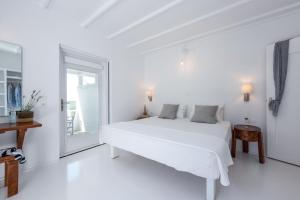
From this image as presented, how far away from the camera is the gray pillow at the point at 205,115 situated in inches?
108

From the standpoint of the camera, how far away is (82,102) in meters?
3.29

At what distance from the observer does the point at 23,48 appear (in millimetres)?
2158

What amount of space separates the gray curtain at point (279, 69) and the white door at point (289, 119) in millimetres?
54

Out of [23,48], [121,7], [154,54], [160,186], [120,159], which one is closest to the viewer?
[160,186]

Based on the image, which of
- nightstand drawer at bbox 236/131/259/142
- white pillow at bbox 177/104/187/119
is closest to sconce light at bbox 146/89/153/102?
white pillow at bbox 177/104/187/119

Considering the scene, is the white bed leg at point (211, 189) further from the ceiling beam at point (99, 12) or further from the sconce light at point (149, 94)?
the sconce light at point (149, 94)

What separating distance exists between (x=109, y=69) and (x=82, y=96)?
96 centimetres

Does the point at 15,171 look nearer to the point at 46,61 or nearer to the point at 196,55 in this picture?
the point at 46,61

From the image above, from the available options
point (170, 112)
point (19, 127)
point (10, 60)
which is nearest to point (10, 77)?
point (10, 60)

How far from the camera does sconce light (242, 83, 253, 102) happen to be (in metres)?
2.74

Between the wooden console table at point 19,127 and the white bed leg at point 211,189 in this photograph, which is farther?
the wooden console table at point 19,127

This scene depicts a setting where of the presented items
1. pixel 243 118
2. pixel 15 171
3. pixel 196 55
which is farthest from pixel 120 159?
pixel 196 55

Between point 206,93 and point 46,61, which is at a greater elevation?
point 46,61

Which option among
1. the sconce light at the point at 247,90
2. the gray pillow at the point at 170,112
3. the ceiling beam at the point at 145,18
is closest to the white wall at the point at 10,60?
the ceiling beam at the point at 145,18
